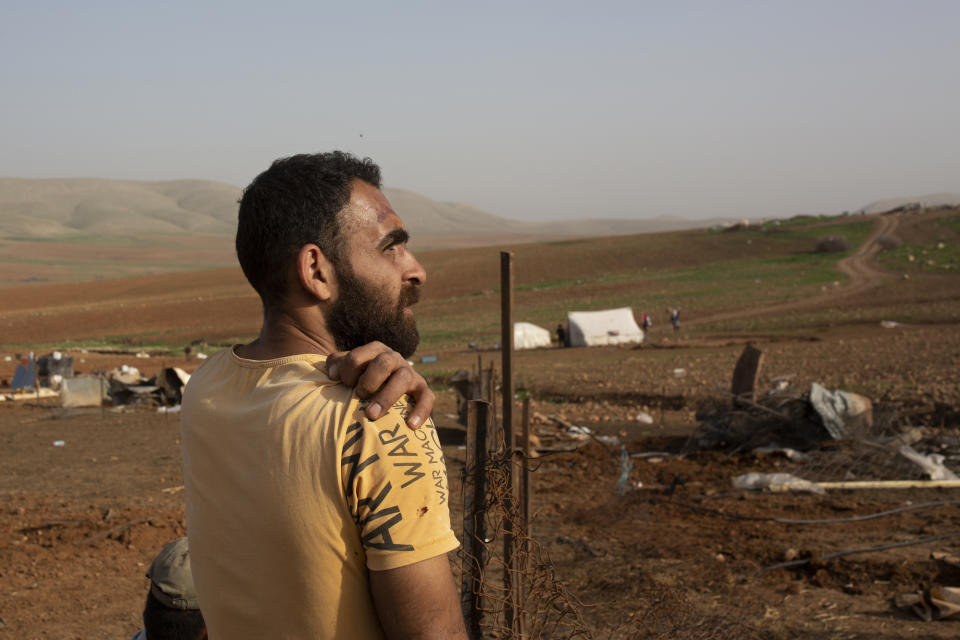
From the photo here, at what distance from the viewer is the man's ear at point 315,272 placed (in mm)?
1540

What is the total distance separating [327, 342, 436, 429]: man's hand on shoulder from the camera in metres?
1.35

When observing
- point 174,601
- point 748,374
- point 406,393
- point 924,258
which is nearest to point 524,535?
point 174,601

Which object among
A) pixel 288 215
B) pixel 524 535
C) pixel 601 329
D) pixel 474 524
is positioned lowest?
pixel 601 329

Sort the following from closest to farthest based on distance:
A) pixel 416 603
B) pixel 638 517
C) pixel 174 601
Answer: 1. pixel 416 603
2. pixel 174 601
3. pixel 638 517

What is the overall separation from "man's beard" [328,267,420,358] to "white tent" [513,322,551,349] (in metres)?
24.5

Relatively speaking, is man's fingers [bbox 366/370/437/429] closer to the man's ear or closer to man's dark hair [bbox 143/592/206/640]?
the man's ear

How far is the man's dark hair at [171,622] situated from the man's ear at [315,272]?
214cm

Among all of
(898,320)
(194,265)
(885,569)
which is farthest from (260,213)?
(194,265)

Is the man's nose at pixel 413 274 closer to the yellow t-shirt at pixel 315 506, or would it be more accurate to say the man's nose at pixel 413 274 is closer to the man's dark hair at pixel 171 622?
the yellow t-shirt at pixel 315 506

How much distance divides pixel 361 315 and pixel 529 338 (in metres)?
25.2

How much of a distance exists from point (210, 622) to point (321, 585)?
13.6 inches

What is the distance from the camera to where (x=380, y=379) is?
53.3 inches

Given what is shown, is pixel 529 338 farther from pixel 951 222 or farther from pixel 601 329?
pixel 951 222

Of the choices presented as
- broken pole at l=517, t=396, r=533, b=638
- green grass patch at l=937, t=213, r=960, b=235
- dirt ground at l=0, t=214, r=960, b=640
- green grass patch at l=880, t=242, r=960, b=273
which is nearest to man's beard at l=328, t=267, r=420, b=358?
broken pole at l=517, t=396, r=533, b=638
